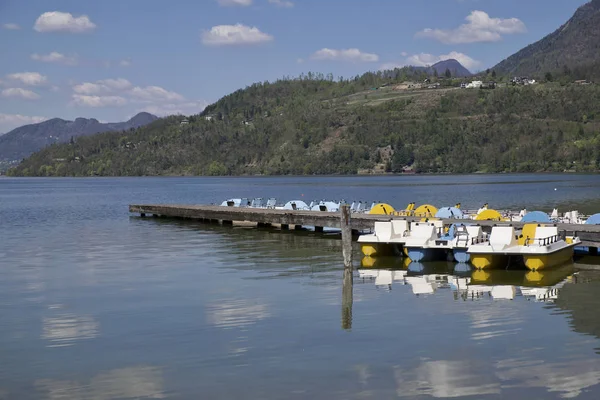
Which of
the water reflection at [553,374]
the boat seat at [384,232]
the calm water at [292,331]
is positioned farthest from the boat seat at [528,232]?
the water reflection at [553,374]

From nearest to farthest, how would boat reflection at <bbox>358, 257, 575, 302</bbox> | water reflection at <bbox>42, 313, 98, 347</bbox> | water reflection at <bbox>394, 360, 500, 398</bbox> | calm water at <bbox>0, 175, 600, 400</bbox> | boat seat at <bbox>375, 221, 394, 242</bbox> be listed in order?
water reflection at <bbox>394, 360, 500, 398</bbox>
calm water at <bbox>0, 175, 600, 400</bbox>
water reflection at <bbox>42, 313, 98, 347</bbox>
boat reflection at <bbox>358, 257, 575, 302</bbox>
boat seat at <bbox>375, 221, 394, 242</bbox>

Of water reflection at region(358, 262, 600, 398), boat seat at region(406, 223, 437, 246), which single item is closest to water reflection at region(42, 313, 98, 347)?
water reflection at region(358, 262, 600, 398)

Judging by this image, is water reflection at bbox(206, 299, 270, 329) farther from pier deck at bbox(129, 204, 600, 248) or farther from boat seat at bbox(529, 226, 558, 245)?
boat seat at bbox(529, 226, 558, 245)

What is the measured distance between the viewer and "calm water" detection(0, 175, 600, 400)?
1570 centimetres

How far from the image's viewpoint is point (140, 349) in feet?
61.2

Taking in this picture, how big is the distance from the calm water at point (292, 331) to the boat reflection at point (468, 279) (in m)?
0.07

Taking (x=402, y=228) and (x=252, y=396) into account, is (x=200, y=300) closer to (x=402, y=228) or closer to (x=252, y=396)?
(x=252, y=396)

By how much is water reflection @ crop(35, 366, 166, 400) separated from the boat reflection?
1174 cm

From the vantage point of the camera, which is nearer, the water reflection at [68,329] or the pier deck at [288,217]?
the water reflection at [68,329]

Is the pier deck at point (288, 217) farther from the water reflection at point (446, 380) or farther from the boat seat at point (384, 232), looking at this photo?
the water reflection at point (446, 380)

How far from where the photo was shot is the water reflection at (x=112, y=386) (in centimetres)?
1527

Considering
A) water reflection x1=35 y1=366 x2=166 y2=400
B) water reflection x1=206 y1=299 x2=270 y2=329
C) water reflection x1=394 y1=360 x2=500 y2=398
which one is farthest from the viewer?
water reflection x1=206 y1=299 x2=270 y2=329

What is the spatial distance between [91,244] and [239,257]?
1396 centimetres

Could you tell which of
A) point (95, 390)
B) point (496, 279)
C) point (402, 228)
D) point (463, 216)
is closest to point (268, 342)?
point (95, 390)
